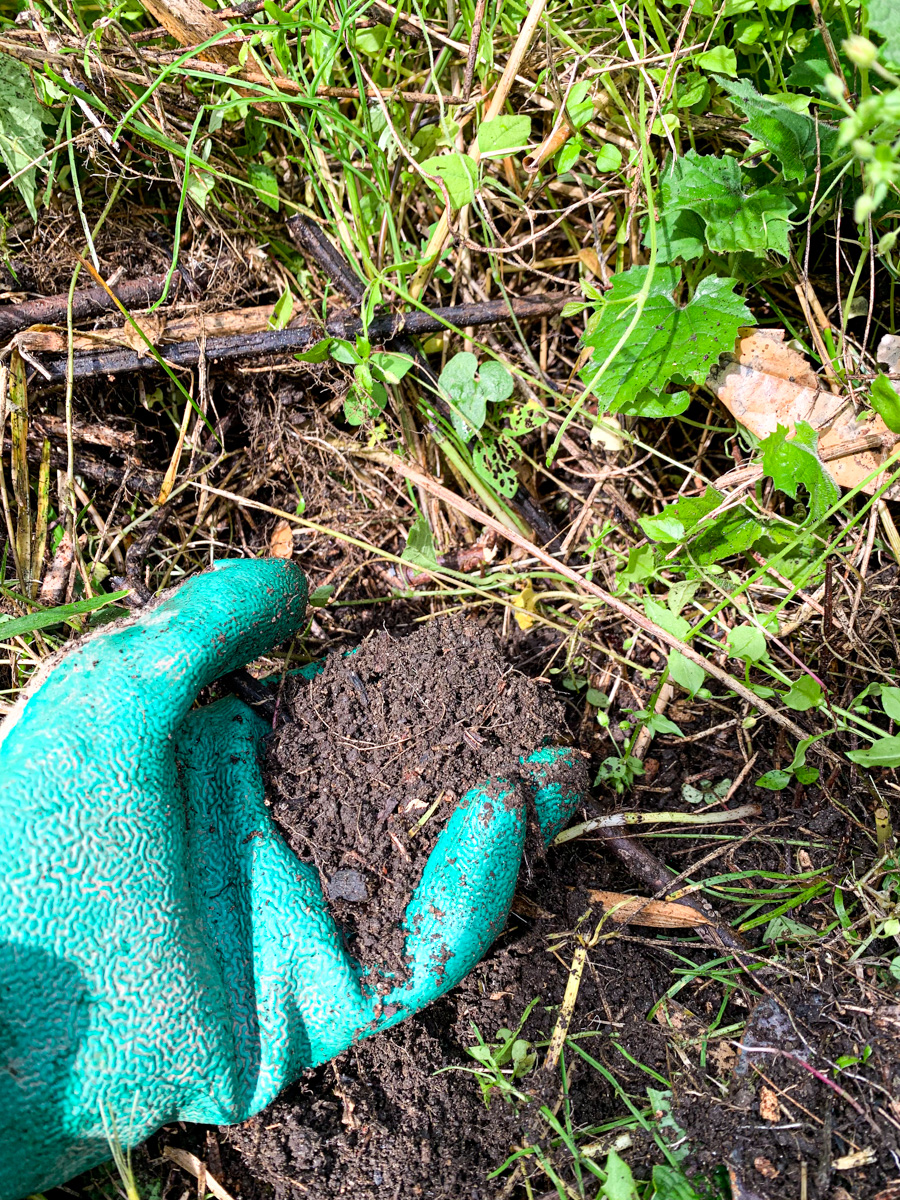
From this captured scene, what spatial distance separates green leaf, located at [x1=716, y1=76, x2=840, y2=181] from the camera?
5.34 feet

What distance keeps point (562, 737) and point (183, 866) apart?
0.78m

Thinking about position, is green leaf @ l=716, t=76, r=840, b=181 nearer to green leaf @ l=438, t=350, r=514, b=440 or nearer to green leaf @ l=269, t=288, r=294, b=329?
green leaf @ l=438, t=350, r=514, b=440

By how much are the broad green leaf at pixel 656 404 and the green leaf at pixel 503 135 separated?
1.78 feet

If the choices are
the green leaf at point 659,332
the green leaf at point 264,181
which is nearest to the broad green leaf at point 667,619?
the green leaf at point 659,332

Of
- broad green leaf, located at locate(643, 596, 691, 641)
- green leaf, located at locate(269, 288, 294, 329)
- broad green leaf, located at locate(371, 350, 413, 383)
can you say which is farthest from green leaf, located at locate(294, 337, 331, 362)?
broad green leaf, located at locate(643, 596, 691, 641)

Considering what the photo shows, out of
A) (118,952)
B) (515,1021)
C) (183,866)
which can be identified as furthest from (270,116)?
(515,1021)

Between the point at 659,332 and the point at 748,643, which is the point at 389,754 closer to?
the point at 748,643

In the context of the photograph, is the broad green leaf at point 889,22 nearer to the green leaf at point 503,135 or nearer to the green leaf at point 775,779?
the green leaf at point 503,135

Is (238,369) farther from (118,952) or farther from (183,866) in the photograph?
(118,952)

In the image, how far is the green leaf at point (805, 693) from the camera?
1.62 m

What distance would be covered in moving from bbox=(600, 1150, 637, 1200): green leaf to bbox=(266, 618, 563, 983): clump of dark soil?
1.51 feet

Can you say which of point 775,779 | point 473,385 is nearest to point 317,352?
point 473,385

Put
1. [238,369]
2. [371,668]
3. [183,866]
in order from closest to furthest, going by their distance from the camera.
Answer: [183,866] → [371,668] → [238,369]

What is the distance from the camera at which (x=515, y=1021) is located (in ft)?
5.21
